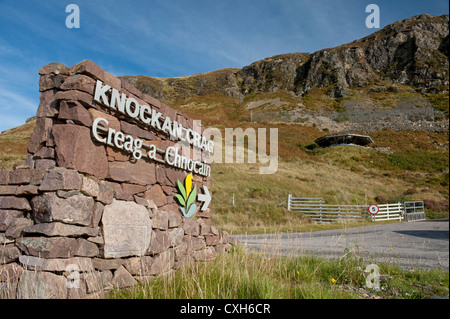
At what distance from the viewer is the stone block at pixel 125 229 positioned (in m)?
3.55

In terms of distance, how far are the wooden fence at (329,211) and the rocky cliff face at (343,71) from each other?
151 ft

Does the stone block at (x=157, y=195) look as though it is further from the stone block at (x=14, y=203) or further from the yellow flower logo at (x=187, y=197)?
the stone block at (x=14, y=203)

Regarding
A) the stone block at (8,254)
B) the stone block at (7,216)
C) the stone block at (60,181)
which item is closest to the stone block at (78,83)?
the stone block at (60,181)

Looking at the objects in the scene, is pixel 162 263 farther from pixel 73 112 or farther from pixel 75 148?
pixel 73 112

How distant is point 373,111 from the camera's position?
47219 mm

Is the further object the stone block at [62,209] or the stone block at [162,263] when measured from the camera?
the stone block at [162,263]

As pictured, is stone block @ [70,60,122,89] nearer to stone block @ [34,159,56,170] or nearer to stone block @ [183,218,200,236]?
stone block @ [34,159,56,170]

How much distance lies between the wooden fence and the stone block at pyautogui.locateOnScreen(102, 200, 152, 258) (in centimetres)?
1425

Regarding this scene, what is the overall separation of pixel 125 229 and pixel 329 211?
54.8 ft

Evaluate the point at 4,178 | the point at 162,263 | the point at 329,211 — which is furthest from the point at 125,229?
the point at 329,211

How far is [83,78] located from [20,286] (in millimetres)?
2552

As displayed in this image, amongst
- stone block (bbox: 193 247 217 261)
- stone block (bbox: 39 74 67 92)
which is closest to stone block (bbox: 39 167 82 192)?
stone block (bbox: 39 74 67 92)

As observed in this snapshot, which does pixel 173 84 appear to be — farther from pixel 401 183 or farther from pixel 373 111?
pixel 401 183

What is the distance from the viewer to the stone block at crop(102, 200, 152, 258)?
11.7 feet
